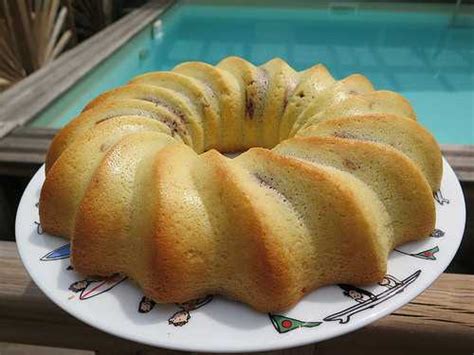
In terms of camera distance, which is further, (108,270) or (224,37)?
(224,37)

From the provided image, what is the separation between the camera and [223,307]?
0.83 metres

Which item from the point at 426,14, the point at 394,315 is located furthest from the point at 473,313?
the point at 426,14

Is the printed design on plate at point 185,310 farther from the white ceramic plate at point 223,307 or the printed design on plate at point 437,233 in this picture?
the printed design on plate at point 437,233

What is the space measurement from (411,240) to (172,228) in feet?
1.77

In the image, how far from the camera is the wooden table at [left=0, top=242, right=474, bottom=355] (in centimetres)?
107

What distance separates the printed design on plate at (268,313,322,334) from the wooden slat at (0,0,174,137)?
2.05 meters

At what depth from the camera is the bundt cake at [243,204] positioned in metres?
0.84

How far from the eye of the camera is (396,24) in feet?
21.1

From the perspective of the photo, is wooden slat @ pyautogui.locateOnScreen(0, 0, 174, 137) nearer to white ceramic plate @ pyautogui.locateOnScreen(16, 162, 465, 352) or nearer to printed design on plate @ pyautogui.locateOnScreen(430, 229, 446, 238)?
white ceramic plate @ pyautogui.locateOnScreen(16, 162, 465, 352)

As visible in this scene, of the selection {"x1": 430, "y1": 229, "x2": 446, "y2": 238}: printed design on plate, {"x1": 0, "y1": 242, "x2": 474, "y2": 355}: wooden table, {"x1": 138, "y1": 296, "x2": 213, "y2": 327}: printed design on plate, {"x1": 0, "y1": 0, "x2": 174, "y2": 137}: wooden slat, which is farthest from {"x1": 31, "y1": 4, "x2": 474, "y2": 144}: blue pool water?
{"x1": 430, "y1": 229, "x2": 446, "y2": 238}: printed design on plate

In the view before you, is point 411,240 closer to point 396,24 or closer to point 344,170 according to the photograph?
point 344,170

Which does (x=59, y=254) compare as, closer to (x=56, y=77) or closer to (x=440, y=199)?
(x=440, y=199)

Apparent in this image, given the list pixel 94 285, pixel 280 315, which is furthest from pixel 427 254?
pixel 94 285

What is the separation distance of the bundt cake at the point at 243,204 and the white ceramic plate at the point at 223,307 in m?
0.03
